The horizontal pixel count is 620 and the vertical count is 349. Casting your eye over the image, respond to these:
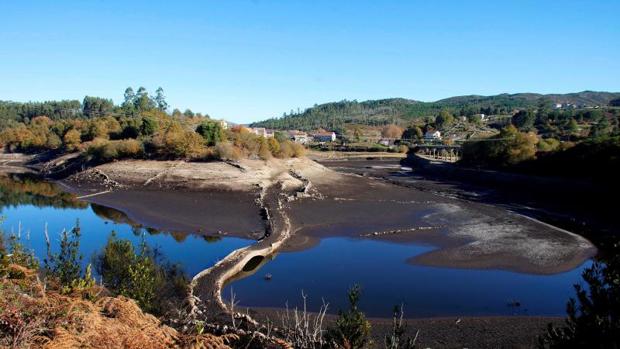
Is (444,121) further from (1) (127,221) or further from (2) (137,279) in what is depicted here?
(2) (137,279)

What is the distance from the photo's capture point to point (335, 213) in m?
38.4

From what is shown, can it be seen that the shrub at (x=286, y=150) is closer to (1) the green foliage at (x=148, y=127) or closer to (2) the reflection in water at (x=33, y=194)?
(1) the green foliage at (x=148, y=127)

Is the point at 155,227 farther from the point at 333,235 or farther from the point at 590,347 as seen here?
the point at 590,347

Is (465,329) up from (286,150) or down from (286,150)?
down

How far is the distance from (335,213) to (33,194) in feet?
122

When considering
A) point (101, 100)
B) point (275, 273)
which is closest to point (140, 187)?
point (275, 273)

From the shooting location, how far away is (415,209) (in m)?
42.2

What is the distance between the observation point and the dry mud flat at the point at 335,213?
26.9 metres

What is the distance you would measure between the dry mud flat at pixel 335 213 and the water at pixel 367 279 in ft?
4.87

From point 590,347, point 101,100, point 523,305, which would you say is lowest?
point 523,305

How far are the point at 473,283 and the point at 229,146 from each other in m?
45.9

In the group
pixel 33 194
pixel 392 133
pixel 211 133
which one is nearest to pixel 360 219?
pixel 211 133

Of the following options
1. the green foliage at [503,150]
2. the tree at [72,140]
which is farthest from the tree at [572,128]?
the tree at [72,140]

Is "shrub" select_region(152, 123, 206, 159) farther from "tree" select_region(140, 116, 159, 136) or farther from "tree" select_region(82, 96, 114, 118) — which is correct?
"tree" select_region(82, 96, 114, 118)
